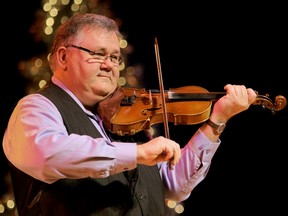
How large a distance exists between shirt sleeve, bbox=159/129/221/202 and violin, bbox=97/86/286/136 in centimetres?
10

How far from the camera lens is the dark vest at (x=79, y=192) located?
1.46 metres

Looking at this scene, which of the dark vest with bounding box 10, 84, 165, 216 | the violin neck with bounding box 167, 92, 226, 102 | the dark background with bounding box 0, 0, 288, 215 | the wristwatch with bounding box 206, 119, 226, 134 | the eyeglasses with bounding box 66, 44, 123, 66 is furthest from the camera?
the dark background with bounding box 0, 0, 288, 215

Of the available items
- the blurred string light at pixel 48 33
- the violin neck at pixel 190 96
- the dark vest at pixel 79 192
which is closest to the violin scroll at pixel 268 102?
the violin neck at pixel 190 96

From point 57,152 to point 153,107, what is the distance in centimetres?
65

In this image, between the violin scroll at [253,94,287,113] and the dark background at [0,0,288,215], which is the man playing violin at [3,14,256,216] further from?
the dark background at [0,0,288,215]

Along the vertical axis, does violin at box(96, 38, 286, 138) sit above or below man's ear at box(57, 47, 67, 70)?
below

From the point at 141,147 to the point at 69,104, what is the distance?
0.33 m

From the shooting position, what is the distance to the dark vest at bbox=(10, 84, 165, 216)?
1458 mm

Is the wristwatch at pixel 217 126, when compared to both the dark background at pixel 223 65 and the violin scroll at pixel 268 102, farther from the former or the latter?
the dark background at pixel 223 65

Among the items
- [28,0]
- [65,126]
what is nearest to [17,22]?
[28,0]

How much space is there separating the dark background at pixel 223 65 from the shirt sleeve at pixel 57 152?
5.66ft

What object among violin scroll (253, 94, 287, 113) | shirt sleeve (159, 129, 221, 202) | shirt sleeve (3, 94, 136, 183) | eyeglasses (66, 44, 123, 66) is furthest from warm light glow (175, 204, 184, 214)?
shirt sleeve (3, 94, 136, 183)

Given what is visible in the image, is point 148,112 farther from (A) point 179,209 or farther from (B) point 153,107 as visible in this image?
(A) point 179,209

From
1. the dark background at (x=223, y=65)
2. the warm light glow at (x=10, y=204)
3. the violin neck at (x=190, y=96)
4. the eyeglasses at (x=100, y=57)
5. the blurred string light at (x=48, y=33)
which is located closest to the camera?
the eyeglasses at (x=100, y=57)
